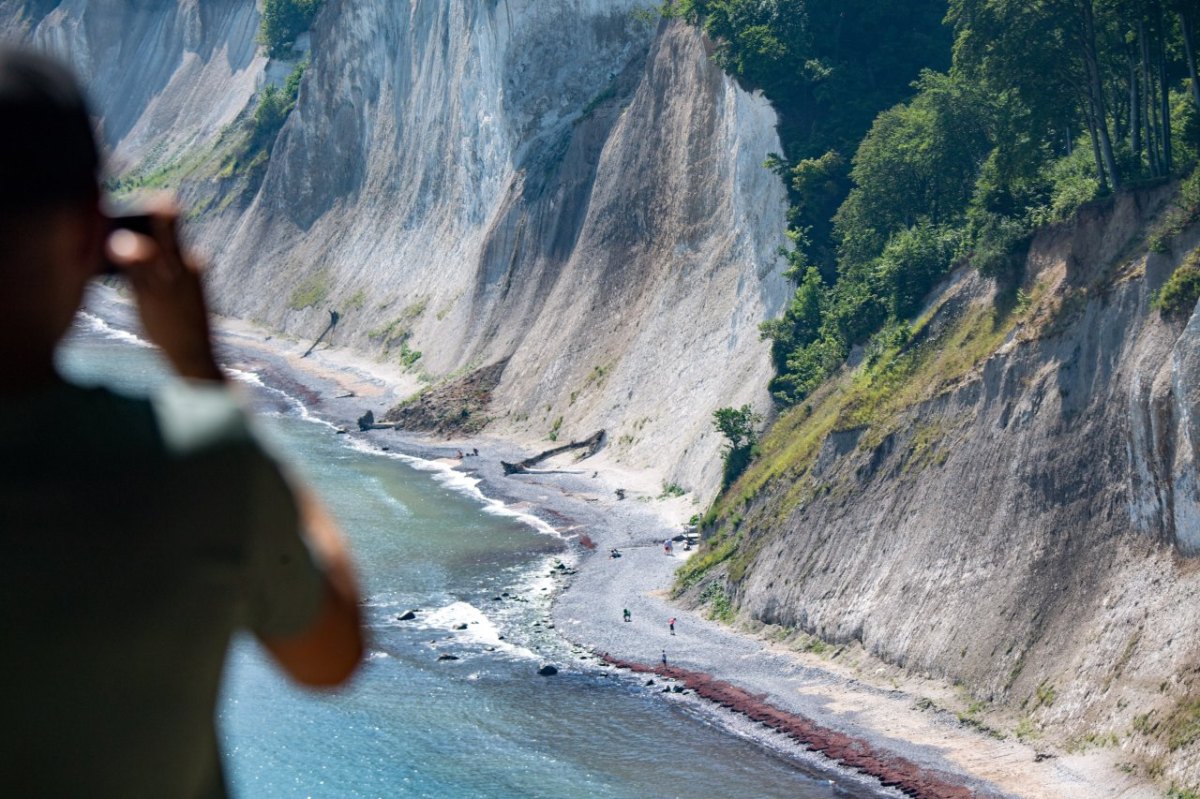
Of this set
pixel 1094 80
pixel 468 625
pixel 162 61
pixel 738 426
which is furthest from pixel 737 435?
pixel 162 61

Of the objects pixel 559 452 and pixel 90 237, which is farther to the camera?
pixel 559 452

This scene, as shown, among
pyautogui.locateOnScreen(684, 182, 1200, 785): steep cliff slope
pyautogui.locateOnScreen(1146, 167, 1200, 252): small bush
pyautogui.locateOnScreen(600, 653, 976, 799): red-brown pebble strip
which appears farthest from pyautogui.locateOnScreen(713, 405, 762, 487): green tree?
pyautogui.locateOnScreen(1146, 167, 1200, 252): small bush

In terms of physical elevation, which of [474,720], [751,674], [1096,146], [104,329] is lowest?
[104,329]

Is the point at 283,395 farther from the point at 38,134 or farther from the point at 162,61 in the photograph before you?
the point at 38,134

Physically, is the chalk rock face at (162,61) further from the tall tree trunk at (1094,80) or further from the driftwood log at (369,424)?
the tall tree trunk at (1094,80)

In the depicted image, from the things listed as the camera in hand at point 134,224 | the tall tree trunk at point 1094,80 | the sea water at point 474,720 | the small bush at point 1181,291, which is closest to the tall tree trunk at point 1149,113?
the tall tree trunk at point 1094,80

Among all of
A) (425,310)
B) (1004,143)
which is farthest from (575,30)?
(1004,143)
